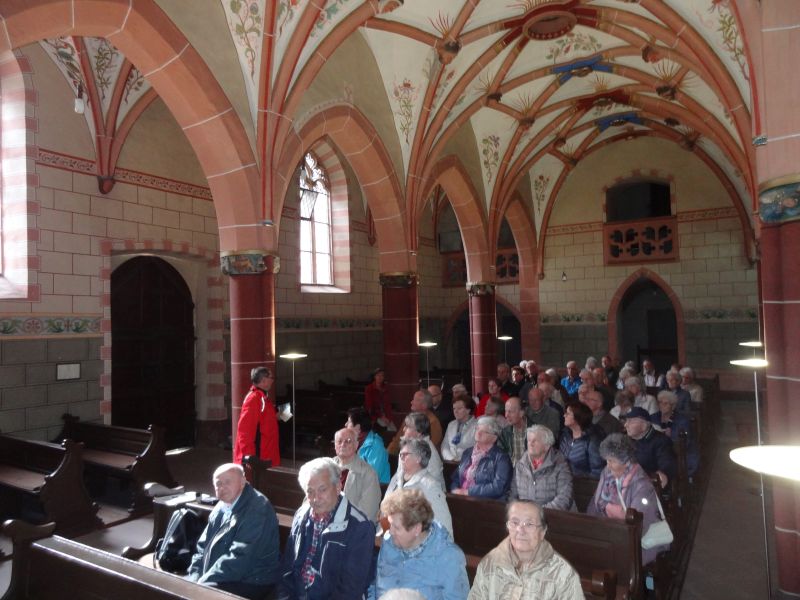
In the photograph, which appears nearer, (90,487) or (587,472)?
(587,472)

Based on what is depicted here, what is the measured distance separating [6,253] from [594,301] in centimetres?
1280

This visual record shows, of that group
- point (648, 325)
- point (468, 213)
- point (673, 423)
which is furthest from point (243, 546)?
point (648, 325)

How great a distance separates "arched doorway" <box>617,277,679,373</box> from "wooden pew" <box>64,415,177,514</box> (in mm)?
12493

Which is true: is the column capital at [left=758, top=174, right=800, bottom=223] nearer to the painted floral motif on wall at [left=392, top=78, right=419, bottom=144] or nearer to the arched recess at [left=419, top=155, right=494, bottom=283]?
the painted floral motif on wall at [left=392, top=78, right=419, bottom=144]

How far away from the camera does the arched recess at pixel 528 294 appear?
15.7 meters

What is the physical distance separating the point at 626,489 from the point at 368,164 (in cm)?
661

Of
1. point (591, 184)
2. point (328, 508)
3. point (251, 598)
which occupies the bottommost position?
point (251, 598)

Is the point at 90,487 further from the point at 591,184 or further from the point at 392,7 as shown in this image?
the point at 591,184

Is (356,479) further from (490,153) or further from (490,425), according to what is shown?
(490,153)

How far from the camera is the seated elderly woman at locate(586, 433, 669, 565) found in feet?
12.1

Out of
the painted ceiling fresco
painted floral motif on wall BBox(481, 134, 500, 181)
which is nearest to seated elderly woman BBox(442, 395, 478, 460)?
the painted ceiling fresco

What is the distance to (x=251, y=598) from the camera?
3178 mm

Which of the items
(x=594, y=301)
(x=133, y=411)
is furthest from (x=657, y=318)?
(x=133, y=411)

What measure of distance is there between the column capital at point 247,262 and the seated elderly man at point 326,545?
3.77 meters
